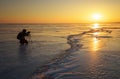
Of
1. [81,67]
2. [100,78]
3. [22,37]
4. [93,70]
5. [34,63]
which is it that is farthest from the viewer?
[22,37]

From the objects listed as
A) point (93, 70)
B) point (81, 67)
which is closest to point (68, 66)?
point (81, 67)

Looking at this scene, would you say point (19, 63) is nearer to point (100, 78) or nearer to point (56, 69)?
point (56, 69)

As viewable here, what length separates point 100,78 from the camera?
7.24 metres

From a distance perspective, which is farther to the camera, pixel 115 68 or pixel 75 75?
pixel 115 68

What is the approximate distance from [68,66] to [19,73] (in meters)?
2.44

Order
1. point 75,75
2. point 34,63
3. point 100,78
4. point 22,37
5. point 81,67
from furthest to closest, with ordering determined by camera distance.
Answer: point 22,37 → point 34,63 → point 81,67 → point 75,75 → point 100,78

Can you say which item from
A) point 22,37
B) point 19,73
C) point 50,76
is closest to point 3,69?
point 19,73

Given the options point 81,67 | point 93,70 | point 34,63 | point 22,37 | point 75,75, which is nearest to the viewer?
point 75,75

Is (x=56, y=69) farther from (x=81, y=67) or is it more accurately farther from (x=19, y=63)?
(x=19, y=63)

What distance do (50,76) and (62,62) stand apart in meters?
2.53

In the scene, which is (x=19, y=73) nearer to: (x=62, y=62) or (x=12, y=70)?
(x=12, y=70)

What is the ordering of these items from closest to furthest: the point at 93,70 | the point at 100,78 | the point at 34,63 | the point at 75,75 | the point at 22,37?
the point at 100,78
the point at 75,75
the point at 93,70
the point at 34,63
the point at 22,37

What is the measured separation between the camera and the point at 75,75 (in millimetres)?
7707

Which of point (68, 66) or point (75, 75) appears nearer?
point (75, 75)
